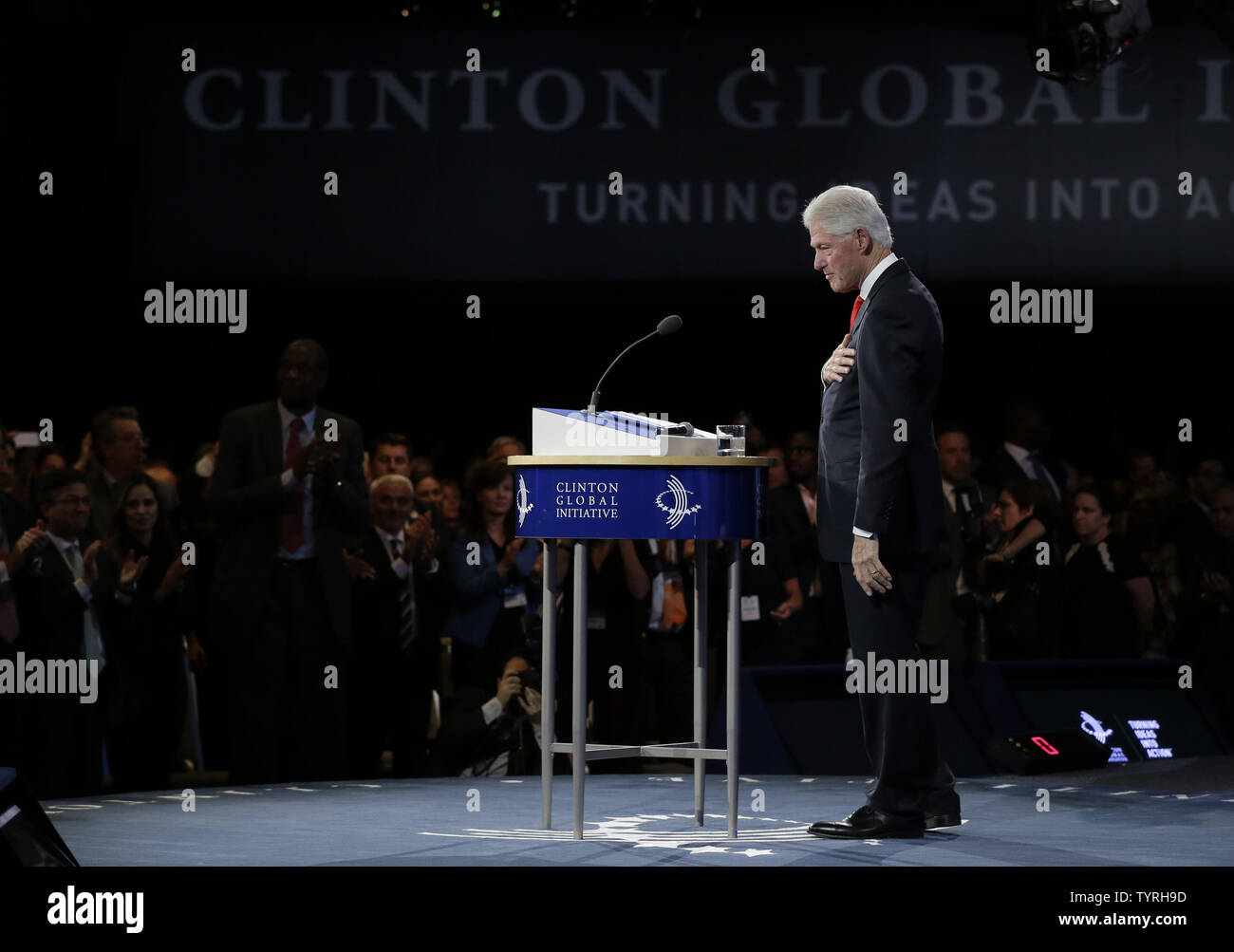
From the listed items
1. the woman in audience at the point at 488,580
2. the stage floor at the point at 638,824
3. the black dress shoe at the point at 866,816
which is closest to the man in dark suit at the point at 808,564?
the woman in audience at the point at 488,580

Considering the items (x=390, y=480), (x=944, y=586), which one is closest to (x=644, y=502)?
(x=390, y=480)

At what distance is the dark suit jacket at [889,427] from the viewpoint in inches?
203

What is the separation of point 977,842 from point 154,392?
715 centimetres

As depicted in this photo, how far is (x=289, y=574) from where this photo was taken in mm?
7551

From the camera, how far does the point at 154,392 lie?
36.2 ft

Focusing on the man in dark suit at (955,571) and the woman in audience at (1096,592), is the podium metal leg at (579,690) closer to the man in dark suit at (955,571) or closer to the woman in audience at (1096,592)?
the man in dark suit at (955,571)

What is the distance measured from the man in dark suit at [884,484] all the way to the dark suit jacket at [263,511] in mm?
2705

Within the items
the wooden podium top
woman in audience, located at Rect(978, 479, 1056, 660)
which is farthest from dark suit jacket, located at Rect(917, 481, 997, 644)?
the wooden podium top

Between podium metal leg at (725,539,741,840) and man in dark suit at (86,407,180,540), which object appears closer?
podium metal leg at (725,539,741,840)

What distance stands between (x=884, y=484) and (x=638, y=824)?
1296 millimetres

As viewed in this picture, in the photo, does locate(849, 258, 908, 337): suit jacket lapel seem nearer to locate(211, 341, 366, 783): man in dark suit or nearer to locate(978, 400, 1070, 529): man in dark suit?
locate(211, 341, 366, 783): man in dark suit

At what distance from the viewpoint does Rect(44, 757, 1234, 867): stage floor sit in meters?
4.86

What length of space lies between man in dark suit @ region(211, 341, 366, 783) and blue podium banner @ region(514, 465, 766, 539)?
248cm

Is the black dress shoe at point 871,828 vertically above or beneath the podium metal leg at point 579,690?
beneath
